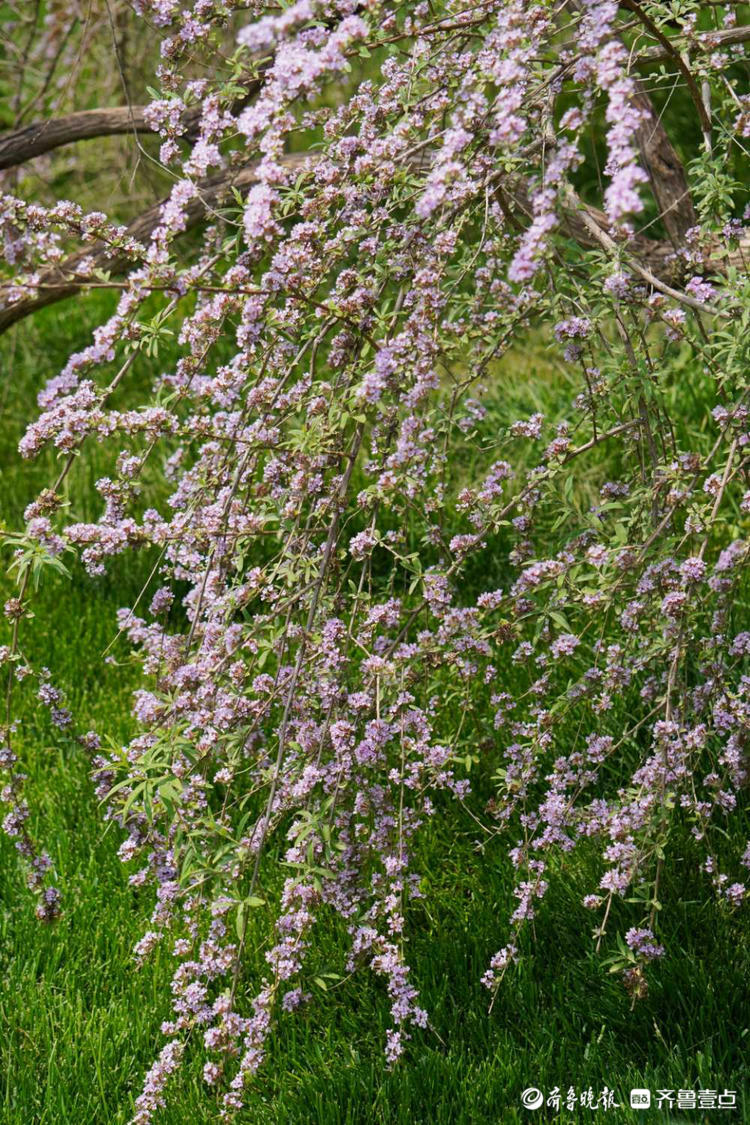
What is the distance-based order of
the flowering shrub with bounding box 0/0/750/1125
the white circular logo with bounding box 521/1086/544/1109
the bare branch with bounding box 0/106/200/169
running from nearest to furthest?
1. the flowering shrub with bounding box 0/0/750/1125
2. the white circular logo with bounding box 521/1086/544/1109
3. the bare branch with bounding box 0/106/200/169

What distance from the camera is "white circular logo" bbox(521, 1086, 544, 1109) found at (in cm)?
239

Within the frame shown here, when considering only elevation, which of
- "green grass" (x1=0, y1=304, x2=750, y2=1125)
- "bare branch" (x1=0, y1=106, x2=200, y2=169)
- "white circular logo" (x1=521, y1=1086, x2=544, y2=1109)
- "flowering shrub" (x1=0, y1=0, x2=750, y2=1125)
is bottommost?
"white circular logo" (x1=521, y1=1086, x2=544, y2=1109)

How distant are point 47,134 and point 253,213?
297 centimetres

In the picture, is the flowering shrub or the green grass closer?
the flowering shrub

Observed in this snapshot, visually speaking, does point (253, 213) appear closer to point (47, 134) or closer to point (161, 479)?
point (47, 134)

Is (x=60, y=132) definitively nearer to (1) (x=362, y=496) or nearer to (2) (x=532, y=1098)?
(1) (x=362, y=496)

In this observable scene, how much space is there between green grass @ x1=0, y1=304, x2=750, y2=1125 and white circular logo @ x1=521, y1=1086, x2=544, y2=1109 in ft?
0.06

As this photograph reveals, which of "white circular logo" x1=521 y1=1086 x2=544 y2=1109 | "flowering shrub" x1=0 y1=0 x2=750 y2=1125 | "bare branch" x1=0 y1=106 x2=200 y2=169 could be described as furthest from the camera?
"bare branch" x1=0 y1=106 x2=200 y2=169

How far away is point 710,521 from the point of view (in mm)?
2379

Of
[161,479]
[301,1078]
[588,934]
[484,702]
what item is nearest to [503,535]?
[484,702]

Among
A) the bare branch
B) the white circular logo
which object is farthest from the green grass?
the bare branch

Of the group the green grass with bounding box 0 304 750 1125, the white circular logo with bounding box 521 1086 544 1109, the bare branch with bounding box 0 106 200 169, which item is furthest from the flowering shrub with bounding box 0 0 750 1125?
the bare branch with bounding box 0 106 200 169

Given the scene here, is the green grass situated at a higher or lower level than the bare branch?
lower

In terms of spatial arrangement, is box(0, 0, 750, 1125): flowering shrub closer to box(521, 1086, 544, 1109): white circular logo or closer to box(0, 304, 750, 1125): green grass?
box(0, 304, 750, 1125): green grass
